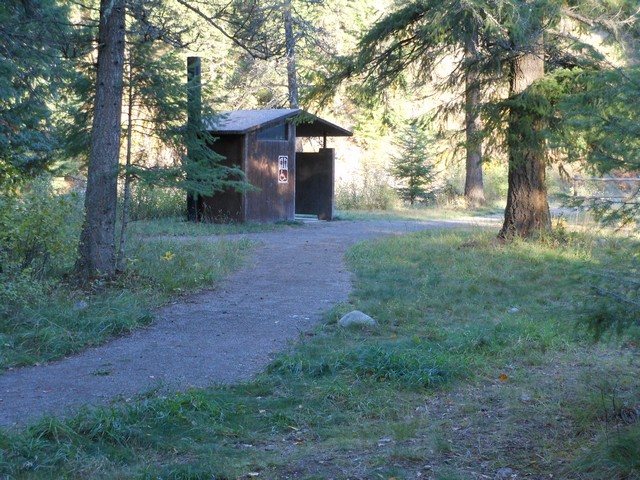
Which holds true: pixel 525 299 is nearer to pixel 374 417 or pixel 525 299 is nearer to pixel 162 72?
pixel 374 417

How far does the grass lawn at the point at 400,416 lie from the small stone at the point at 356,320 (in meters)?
0.11

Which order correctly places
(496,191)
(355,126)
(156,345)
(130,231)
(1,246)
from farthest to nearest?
1. (355,126)
2. (496,191)
3. (130,231)
4. (1,246)
5. (156,345)

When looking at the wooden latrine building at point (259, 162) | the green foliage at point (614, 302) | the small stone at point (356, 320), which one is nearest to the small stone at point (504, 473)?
the green foliage at point (614, 302)

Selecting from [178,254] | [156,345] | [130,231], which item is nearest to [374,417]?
[156,345]

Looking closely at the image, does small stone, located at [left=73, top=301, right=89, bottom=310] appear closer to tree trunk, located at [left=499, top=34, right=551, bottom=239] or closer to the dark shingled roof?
tree trunk, located at [left=499, top=34, right=551, bottom=239]

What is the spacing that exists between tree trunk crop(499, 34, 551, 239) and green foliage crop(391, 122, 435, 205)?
15.6m

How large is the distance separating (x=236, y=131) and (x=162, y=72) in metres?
9.84

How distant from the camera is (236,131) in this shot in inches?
802

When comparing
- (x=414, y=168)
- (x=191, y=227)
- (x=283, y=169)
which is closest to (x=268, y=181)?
(x=283, y=169)

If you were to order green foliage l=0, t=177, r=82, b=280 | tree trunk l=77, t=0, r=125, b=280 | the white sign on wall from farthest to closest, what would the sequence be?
the white sign on wall
tree trunk l=77, t=0, r=125, b=280
green foliage l=0, t=177, r=82, b=280

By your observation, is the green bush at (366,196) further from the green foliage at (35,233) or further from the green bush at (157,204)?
the green foliage at (35,233)

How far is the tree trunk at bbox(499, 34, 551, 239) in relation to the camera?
13.7 m

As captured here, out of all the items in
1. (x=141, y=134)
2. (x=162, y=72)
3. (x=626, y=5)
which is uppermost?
(x=626, y=5)

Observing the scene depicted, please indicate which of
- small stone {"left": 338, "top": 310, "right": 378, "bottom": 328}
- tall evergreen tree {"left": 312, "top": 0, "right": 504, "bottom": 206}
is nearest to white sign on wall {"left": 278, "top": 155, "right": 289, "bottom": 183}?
tall evergreen tree {"left": 312, "top": 0, "right": 504, "bottom": 206}
